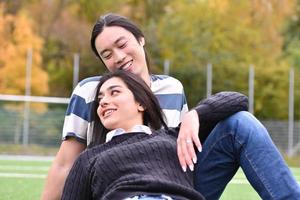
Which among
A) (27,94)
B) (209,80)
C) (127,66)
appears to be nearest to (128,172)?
(127,66)

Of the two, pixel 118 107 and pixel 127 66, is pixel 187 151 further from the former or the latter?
pixel 127 66

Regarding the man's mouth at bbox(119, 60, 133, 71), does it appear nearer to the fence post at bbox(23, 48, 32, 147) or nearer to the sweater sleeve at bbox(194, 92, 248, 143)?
the sweater sleeve at bbox(194, 92, 248, 143)

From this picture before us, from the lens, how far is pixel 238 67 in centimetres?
2081

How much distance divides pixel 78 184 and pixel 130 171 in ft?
0.57

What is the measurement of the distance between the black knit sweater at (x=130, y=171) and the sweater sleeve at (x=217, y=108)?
171 millimetres

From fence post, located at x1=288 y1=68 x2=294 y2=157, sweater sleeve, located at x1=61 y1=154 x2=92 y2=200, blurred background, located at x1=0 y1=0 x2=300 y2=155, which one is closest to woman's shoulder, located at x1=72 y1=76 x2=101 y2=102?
sweater sleeve, located at x1=61 y1=154 x2=92 y2=200

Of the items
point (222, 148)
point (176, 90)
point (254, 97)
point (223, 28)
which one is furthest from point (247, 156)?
point (223, 28)

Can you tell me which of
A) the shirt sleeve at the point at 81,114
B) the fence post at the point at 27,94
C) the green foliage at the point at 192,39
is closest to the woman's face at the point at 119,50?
the shirt sleeve at the point at 81,114

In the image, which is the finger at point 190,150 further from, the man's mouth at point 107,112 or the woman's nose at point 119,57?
the woman's nose at point 119,57

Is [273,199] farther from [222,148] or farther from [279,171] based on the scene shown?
[222,148]

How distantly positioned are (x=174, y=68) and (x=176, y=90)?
1798cm

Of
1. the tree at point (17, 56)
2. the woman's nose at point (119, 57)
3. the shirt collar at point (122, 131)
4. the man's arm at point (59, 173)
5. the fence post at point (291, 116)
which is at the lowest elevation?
the fence post at point (291, 116)

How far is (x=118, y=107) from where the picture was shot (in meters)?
2.54

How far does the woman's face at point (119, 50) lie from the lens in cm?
284
